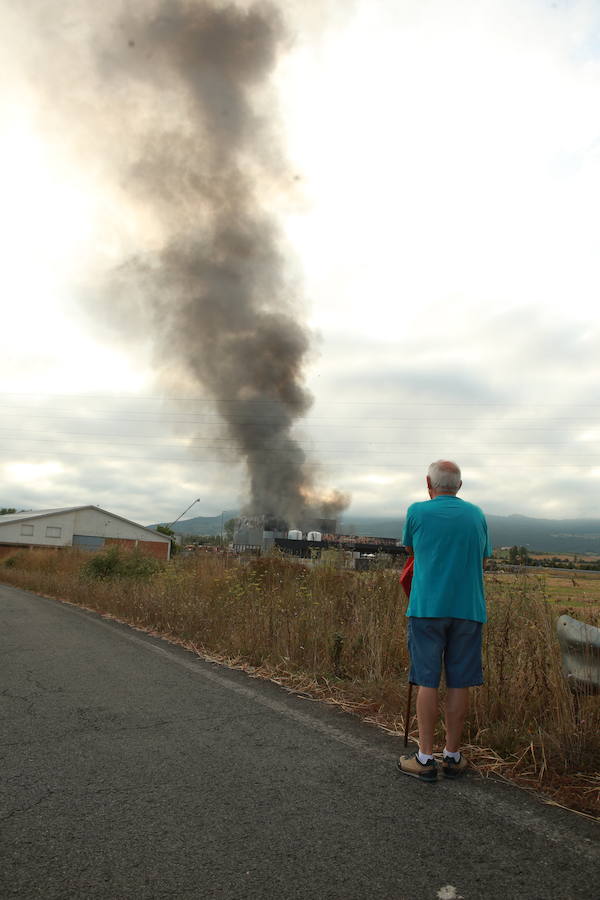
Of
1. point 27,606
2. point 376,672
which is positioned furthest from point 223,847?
point 27,606

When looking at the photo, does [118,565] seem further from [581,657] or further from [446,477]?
[581,657]

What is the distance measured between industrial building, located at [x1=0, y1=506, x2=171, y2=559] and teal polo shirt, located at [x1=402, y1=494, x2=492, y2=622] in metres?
57.1

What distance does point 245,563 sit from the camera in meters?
11.3

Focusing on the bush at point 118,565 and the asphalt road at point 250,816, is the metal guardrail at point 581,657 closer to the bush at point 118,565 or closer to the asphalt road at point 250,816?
the asphalt road at point 250,816

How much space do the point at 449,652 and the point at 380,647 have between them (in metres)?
1.87

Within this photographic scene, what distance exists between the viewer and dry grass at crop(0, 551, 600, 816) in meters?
3.53

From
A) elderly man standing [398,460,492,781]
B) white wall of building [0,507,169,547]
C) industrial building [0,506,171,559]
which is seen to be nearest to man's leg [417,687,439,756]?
elderly man standing [398,460,492,781]

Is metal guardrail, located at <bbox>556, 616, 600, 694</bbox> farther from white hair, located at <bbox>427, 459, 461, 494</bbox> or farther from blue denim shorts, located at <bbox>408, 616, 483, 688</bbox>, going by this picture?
white hair, located at <bbox>427, 459, 461, 494</bbox>

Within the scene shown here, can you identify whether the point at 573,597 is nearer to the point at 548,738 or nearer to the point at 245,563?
the point at 548,738

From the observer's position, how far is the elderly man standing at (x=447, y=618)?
142 inches

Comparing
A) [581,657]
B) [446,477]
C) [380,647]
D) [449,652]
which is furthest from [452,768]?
[380,647]

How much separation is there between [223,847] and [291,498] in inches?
2733

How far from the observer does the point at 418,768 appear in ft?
11.2

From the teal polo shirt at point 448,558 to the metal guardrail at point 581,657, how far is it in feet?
2.04
